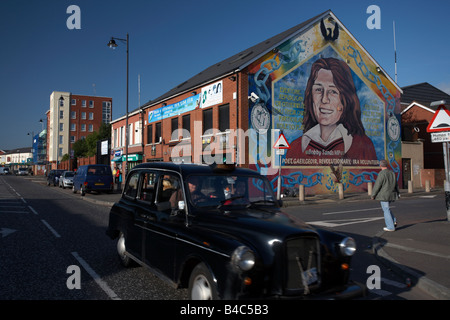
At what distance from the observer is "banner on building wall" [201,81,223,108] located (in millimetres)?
21484

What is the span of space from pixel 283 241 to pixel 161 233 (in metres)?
1.83

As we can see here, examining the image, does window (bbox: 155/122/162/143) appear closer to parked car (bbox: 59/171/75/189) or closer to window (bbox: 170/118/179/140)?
window (bbox: 170/118/179/140)

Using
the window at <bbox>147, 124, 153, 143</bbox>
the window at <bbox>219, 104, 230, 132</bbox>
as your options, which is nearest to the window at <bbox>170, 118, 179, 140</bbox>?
the window at <bbox>147, 124, 153, 143</bbox>

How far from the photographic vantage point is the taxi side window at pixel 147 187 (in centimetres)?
504

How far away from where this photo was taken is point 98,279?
5004mm

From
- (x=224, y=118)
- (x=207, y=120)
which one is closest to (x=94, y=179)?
(x=207, y=120)

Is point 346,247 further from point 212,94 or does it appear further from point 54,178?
point 54,178

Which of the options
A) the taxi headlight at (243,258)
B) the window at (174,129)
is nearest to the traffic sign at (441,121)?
the taxi headlight at (243,258)

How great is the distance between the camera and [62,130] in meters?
83.9

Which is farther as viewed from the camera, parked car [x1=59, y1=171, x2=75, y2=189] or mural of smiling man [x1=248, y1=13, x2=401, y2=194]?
parked car [x1=59, y1=171, x2=75, y2=189]

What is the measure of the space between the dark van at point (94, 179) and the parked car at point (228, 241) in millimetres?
17746

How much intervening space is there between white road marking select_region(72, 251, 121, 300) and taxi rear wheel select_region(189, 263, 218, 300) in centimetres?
124

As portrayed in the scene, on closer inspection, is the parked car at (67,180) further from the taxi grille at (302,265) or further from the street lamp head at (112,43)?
the taxi grille at (302,265)
